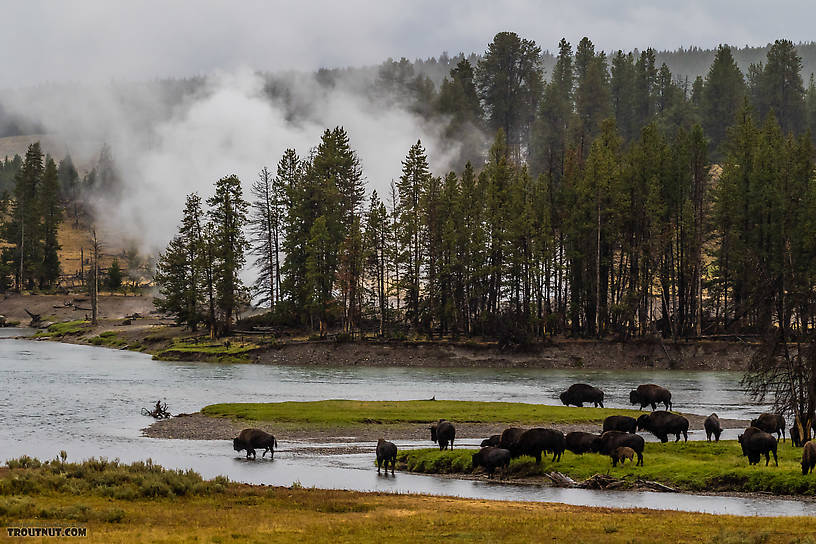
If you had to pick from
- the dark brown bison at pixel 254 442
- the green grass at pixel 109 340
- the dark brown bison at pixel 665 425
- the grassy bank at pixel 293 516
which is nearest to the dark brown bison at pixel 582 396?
the dark brown bison at pixel 665 425

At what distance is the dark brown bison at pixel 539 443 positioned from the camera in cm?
3572

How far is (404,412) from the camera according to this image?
166ft

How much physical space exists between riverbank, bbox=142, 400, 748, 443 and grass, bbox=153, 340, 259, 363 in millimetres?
37540

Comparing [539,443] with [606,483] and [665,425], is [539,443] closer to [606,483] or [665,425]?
[606,483]

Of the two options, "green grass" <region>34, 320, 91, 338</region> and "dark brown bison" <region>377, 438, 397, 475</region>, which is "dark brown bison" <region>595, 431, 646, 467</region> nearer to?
"dark brown bison" <region>377, 438, 397, 475</region>

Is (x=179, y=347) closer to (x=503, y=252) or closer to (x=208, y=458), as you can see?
(x=503, y=252)

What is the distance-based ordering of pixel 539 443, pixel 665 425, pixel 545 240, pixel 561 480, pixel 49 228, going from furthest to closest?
pixel 49 228
pixel 545 240
pixel 665 425
pixel 539 443
pixel 561 480

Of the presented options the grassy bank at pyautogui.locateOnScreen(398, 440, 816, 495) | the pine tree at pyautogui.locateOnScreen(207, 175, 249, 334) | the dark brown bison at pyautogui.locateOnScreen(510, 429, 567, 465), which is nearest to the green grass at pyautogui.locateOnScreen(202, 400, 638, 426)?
the grassy bank at pyautogui.locateOnScreen(398, 440, 816, 495)

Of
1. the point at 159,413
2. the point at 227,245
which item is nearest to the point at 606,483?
the point at 159,413

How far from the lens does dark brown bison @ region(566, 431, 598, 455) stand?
37.0 metres

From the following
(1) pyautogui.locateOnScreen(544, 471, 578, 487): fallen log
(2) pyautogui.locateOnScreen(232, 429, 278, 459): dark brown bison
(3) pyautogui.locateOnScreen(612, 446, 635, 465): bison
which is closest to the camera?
(1) pyautogui.locateOnScreen(544, 471, 578, 487): fallen log

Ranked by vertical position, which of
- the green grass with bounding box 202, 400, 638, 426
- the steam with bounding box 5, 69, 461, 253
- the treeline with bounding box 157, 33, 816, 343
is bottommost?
the green grass with bounding box 202, 400, 638, 426

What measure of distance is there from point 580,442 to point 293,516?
16355 mm

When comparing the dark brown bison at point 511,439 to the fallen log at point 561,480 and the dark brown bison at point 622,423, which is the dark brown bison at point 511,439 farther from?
the dark brown bison at point 622,423
